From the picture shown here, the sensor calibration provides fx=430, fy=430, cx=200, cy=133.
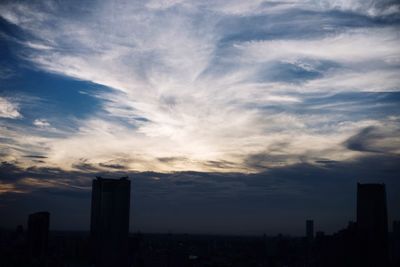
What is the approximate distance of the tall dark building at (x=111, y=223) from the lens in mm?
103463

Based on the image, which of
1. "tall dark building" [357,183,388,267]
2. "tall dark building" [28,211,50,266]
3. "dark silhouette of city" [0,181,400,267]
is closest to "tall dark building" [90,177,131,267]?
"dark silhouette of city" [0,181,400,267]

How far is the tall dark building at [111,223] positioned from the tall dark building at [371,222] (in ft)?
184

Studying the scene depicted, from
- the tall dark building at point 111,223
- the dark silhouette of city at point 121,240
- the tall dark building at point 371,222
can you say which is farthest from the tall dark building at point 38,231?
the tall dark building at point 371,222

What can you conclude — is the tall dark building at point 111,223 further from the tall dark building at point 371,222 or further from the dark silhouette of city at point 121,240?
the tall dark building at point 371,222

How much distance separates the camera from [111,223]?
106m

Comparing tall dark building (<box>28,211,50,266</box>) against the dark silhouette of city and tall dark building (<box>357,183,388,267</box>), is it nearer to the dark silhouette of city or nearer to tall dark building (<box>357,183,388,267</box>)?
the dark silhouette of city

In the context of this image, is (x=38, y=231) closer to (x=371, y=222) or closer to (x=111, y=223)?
(x=111, y=223)

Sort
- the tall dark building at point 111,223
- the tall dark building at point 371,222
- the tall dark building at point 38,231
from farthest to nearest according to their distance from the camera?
the tall dark building at point 38,231, the tall dark building at point 111,223, the tall dark building at point 371,222

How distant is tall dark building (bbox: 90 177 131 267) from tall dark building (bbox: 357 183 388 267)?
184 feet

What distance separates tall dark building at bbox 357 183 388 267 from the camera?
9850 centimetres

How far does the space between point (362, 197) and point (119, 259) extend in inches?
2328

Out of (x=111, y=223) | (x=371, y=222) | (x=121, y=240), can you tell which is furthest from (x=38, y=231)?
(x=371, y=222)

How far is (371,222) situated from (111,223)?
61995 mm

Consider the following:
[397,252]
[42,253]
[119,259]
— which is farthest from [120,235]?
[397,252]
